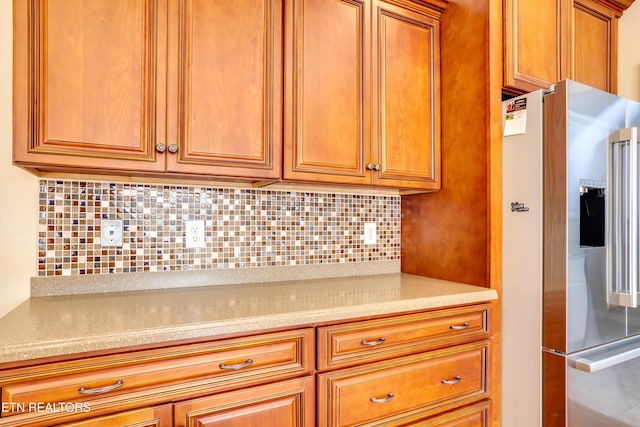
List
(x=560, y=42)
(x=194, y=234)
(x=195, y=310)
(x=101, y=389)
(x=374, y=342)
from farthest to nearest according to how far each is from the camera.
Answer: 1. (x=560, y=42)
2. (x=194, y=234)
3. (x=374, y=342)
4. (x=195, y=310)
5. (x=101, y=389)

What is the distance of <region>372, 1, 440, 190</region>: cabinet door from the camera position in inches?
63.6

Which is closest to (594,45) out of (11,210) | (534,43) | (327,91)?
(534,43)

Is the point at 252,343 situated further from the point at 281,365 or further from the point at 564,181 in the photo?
the point at 564,181

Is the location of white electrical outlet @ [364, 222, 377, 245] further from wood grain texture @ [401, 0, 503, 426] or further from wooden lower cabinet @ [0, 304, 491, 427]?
wooden lower cabinet @ [0, 304, 491, 427]

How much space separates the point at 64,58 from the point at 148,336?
91cm

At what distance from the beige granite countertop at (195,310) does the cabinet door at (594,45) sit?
1406mm

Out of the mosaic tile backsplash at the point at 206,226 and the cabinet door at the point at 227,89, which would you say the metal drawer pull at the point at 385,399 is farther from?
the cabinet door at the point at 227,89

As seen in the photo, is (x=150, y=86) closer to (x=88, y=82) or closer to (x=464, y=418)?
→ (x=88, y=82)

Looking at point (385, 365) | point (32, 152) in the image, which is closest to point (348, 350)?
point (385, 365)

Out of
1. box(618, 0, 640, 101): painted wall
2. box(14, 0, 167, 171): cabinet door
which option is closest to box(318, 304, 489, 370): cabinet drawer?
box(14, 0, 167, 171): cabinet door

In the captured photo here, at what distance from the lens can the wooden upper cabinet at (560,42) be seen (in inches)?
62.9

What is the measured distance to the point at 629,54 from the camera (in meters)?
2.08

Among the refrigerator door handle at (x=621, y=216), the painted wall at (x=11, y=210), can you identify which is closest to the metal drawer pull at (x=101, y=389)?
the painted wall at (x=11, y=210)

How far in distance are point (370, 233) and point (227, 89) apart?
3.50 ft
